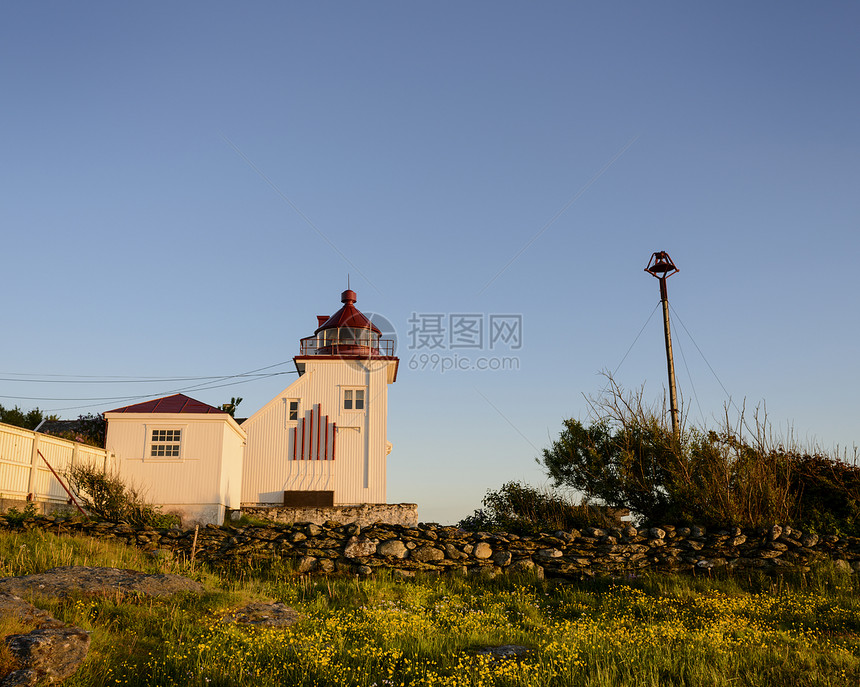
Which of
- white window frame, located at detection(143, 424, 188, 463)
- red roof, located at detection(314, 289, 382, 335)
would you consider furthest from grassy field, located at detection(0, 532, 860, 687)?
red roof, located at detection(314, 289, 382, 335)

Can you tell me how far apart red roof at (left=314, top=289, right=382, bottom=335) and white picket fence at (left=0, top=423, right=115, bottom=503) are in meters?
13.3

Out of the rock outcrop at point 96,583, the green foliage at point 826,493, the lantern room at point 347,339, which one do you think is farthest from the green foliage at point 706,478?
the lantern room at point 347,339

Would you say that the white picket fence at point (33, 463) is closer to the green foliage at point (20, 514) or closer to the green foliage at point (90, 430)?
the green foliage at point (20, 514)

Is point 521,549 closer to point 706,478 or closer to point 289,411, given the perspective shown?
point 706,478

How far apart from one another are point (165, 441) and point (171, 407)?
1.33 meters

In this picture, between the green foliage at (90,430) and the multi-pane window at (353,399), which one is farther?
the multi-pane window at (353,399)

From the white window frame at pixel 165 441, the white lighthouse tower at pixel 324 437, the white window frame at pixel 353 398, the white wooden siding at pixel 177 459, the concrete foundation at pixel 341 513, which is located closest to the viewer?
the white wooden siding at pixel 177 459

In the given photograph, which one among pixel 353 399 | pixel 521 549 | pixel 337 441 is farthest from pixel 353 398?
pixel 521 549

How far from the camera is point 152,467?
2472 cm

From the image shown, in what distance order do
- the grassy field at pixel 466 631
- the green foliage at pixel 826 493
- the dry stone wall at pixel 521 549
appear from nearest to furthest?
the grassy field at pixel 466 631, the dry stone wall at pixel 521 549, the green foliage at pixel 826 493

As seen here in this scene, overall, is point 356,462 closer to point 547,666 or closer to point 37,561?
point 37,561

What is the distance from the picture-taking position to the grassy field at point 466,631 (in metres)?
6.39

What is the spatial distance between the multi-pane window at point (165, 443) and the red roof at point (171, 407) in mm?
785

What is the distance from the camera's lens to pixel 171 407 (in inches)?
1007
